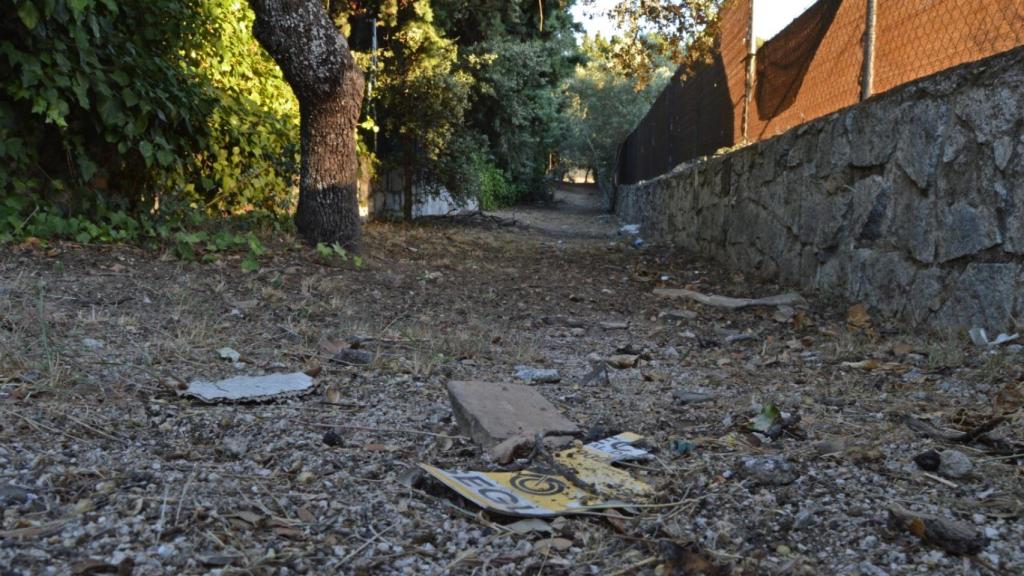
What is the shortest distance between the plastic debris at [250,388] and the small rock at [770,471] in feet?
4.83

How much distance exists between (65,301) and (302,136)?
8.71 ft

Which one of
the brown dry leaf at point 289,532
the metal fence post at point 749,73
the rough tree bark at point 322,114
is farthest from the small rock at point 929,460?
the metal fence post at point 749,73

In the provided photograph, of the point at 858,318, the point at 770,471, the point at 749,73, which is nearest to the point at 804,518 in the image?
the point at 770,471

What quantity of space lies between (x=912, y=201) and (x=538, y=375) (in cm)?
203

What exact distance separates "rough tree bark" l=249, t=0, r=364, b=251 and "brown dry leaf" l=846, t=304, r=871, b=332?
3659 mm

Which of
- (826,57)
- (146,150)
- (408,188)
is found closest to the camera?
(826,57)

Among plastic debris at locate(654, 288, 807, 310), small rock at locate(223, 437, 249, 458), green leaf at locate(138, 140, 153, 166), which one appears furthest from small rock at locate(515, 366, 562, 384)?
green leaf at locate(138, 140, 153, 166)

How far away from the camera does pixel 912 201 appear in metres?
3.63

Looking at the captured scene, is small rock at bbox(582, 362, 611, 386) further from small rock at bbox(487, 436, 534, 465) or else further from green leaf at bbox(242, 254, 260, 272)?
green leaf at bbox(242, 254, 260, 272)

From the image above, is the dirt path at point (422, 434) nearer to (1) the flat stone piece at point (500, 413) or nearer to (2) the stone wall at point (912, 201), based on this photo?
(1) the flat stone piece at point (500, 413)

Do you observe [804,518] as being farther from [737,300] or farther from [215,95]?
[215,95]

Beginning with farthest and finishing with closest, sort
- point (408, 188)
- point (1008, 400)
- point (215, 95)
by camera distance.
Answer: point (408, 188), point (215, 95), point (1008, 400)

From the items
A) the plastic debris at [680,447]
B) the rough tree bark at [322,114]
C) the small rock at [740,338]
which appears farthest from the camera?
the rough tree bark at [322,114]

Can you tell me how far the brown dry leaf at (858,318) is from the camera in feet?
12.3
